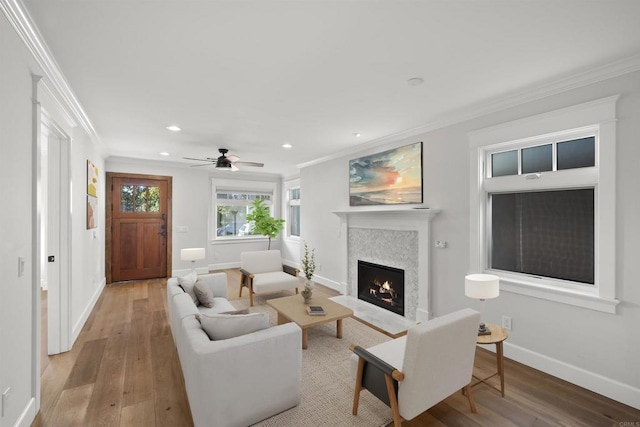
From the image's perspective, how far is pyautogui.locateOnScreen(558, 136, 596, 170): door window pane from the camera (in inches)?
97.0

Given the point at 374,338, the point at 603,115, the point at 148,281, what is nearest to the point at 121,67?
the point at 374,338

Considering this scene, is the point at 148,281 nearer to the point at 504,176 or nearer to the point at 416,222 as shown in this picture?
the point at 416,222

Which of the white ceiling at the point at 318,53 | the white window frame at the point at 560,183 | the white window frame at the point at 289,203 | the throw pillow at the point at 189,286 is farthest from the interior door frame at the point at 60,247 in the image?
the white window frame at the point at 289,203

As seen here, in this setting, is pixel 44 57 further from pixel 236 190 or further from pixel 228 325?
pixel 236 190

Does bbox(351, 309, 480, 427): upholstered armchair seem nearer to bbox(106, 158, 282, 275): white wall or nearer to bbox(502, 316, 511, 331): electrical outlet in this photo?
bbox(502, 316, 511, 331): electrical outlet

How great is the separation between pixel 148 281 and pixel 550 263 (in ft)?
22.0

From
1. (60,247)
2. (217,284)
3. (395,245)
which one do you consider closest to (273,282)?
(217,284)

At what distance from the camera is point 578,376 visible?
2449 mm

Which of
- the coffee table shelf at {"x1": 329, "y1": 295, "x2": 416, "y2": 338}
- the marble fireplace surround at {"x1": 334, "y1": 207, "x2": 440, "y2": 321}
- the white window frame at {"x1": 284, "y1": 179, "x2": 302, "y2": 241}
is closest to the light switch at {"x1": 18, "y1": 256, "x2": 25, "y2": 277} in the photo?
the coffee table shelf at {"x1": 329, "y1": 295, "x2": 416, "y2": 338}

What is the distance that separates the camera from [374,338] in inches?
133

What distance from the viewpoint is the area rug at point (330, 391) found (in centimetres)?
204

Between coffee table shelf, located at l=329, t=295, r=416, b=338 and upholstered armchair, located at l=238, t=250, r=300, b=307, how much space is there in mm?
1002

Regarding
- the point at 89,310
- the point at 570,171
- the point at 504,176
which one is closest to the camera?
the point at 570,171

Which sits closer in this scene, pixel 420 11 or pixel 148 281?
pixel 420 11
